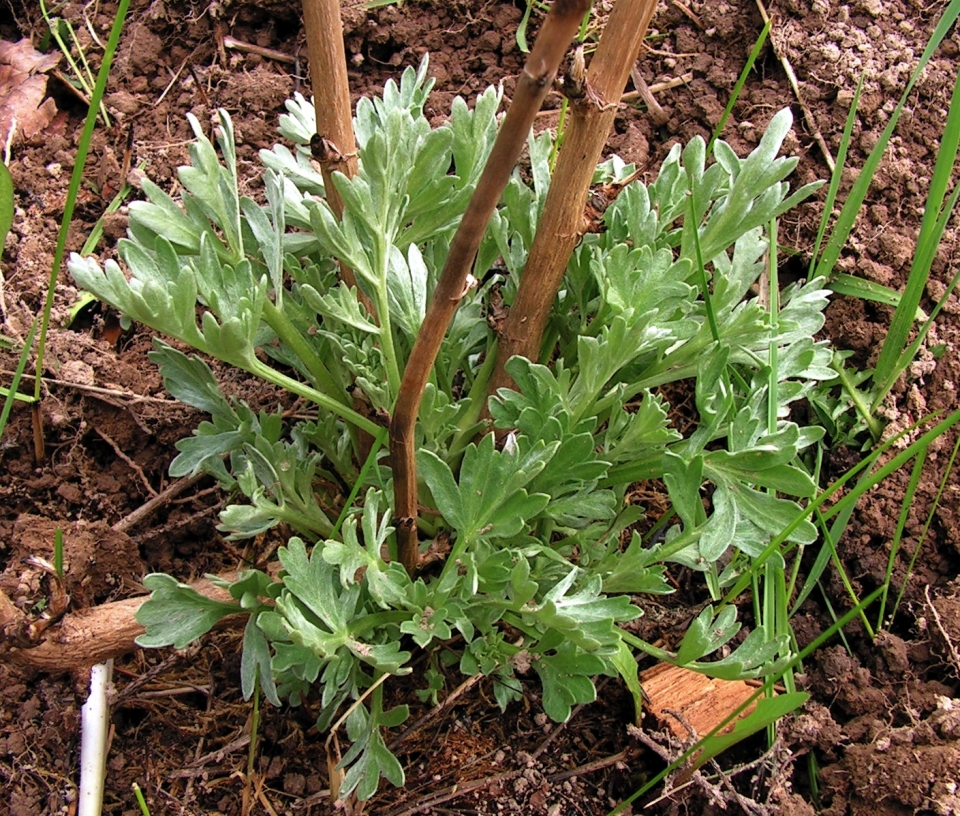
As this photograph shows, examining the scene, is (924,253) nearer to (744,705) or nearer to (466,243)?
(744,705)

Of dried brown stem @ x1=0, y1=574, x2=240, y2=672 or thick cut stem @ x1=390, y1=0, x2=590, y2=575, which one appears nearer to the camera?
thick cut stem @ x1=390, y1=0, x2=590, y2=575

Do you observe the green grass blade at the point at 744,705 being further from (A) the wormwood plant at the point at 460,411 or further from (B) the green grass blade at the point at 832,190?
(B) the green grass blade at the point at 832,190

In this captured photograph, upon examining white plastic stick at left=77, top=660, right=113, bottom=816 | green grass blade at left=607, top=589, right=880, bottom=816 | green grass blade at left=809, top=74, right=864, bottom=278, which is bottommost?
white plastic stick at left=77, top=660, right=113, bottom=816

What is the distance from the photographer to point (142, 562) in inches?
68.0

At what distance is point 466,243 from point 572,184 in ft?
1.29

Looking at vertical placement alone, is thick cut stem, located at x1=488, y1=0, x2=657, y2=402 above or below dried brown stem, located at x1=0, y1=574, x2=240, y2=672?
above

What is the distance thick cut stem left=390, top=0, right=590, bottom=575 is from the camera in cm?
76

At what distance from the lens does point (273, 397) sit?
1.92 meters

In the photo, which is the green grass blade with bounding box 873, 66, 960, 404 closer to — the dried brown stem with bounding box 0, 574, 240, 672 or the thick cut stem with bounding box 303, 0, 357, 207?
the thick cut stem with bounding box 303, 0, 357, 207

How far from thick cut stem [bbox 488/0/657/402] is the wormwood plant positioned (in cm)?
7

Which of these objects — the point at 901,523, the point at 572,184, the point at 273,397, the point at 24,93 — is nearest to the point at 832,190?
the point at 901,523

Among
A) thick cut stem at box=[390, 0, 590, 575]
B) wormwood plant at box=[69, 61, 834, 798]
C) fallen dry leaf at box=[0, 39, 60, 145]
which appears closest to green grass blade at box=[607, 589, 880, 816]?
wormwood plant at box=[69, 61, 834, 798]

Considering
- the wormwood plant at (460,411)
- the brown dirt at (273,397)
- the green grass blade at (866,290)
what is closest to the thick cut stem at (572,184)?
the wormwood plant at (460,411)

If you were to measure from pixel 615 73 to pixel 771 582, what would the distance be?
0.93m
